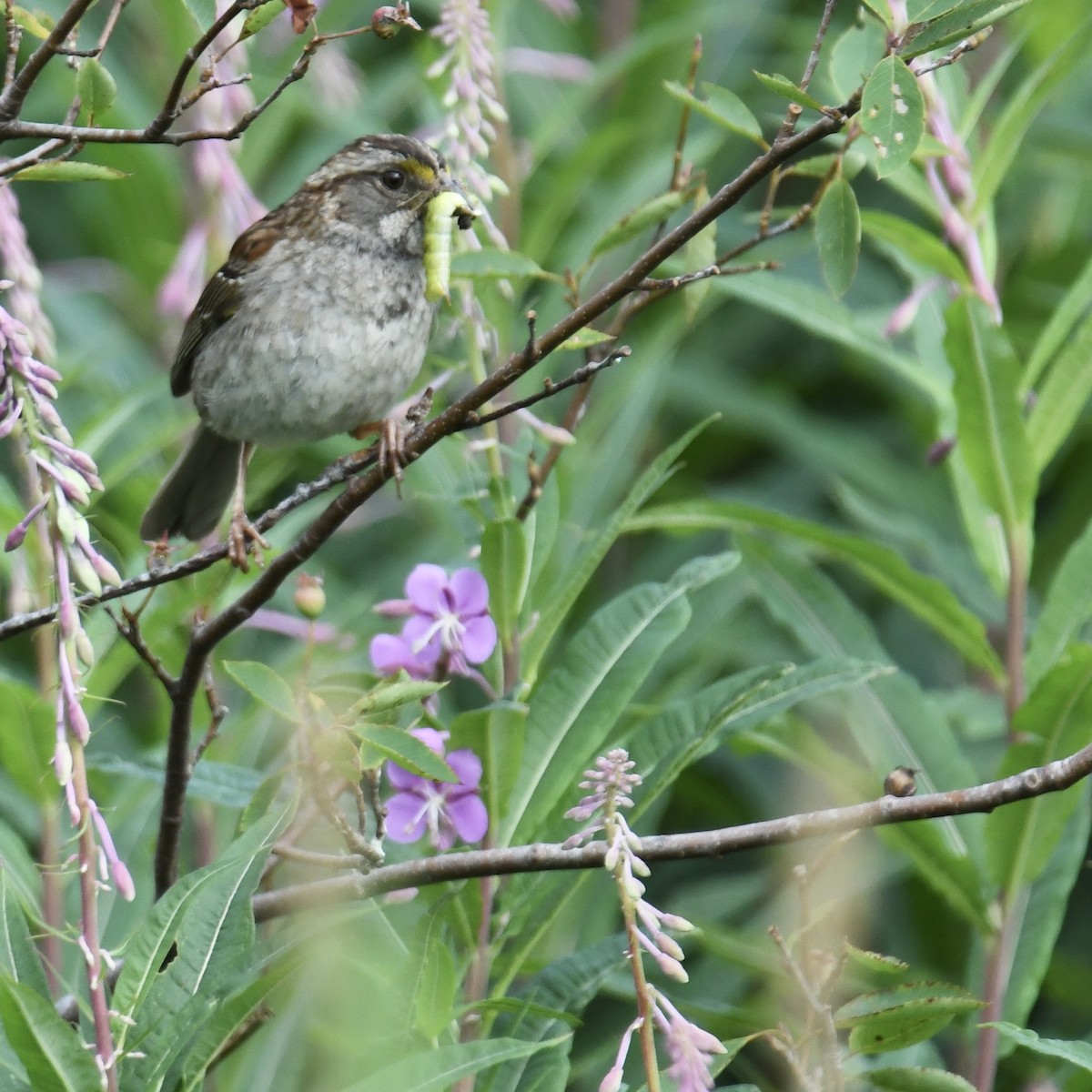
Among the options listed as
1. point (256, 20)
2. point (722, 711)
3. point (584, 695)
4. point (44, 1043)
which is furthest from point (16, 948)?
point (256, 20)

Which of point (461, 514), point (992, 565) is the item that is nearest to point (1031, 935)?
point (992, 565)

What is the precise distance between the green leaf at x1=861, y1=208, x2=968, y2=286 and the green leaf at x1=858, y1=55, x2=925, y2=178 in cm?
107

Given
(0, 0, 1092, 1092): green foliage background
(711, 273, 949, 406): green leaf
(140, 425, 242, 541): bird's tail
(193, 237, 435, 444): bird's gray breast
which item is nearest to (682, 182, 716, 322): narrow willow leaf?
(0, 0, 1092, 1092): green foliage background

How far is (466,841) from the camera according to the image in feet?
6.92

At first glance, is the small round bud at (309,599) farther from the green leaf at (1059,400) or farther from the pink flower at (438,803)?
the green leaf at (1059,400)

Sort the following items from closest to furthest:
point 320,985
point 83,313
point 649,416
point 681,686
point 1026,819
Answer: point 320,985 < point 1026,819 < point 681,686 < point 649,416 < point 83,313

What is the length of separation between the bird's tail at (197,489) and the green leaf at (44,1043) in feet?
6.35

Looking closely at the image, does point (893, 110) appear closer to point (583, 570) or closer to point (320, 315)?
point (583, 570)

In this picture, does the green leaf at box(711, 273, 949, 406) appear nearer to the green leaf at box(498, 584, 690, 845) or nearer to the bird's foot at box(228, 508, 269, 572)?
the green leaf at box(498, 584, 690, 845)

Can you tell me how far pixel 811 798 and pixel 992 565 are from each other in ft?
4.07

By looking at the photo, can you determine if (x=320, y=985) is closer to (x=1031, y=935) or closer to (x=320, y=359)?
(x=1031, y=935)

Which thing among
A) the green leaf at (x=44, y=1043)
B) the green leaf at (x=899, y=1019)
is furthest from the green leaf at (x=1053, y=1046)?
the green leaf at (x=44, y=1043)

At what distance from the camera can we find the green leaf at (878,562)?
261 centimetres

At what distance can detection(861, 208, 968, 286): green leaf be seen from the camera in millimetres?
2637
